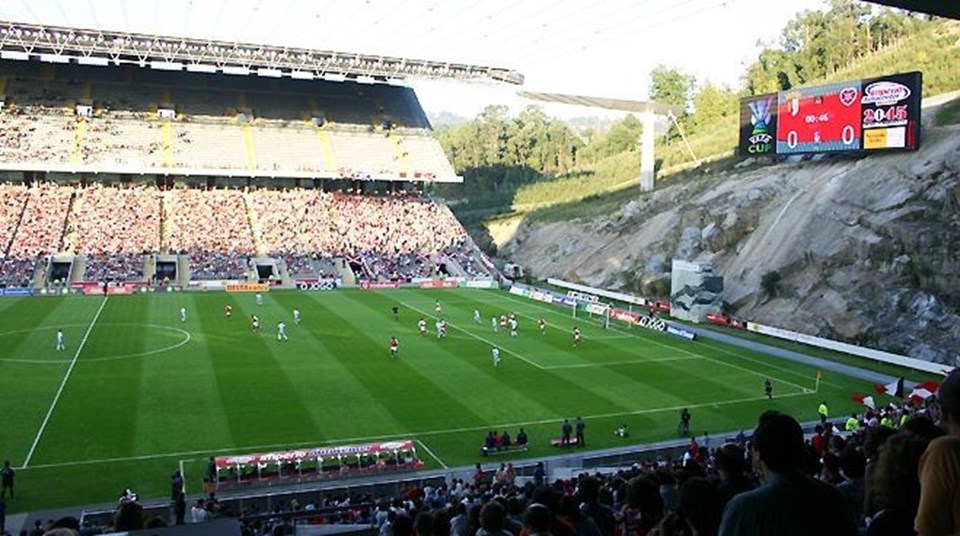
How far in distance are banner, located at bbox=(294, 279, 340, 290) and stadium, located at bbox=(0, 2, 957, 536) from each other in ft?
1.32

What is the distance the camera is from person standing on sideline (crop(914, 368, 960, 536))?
4238 millimetres

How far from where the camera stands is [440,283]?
68750mm

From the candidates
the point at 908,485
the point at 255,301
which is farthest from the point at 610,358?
the point at 908,485

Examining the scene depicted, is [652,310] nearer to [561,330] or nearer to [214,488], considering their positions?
[561,330]

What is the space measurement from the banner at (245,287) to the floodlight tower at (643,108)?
3146 cm

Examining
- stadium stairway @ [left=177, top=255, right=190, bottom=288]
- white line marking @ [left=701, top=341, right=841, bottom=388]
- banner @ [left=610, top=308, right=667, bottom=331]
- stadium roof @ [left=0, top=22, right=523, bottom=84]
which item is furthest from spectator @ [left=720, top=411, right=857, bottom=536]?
stadium roof @ [left=0, top=22, right=523, bottom=84]

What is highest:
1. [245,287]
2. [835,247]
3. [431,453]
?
[835,247]

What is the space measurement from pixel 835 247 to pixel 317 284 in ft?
121

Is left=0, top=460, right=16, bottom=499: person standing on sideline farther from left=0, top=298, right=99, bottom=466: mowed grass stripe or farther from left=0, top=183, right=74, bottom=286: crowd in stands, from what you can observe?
left=0, top=183, right=74, bottom=286: crowd in stands

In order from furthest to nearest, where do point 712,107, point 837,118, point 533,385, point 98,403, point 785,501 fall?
point 712,107 → point 837,118 → point 533,385 → point 98,403 → point 785,501

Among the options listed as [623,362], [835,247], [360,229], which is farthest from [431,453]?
[360,229]

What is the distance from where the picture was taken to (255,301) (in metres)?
56.2

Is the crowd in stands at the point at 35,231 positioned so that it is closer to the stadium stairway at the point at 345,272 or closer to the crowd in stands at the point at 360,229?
the crowd in stands at the point at 360,229

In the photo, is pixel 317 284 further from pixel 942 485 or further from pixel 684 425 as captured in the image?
pixel 942 485
